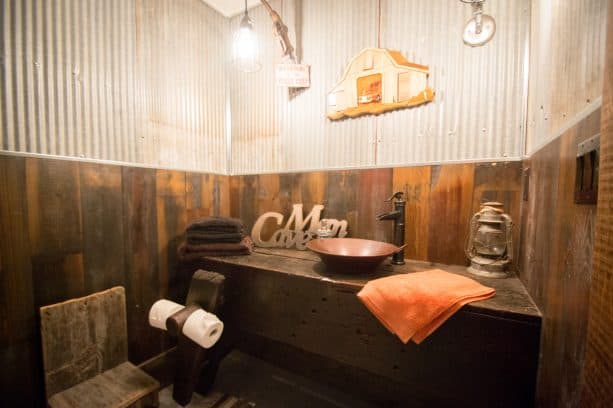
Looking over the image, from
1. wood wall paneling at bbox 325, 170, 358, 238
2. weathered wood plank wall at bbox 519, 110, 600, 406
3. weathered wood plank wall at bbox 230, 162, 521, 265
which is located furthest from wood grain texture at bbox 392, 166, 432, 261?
weathered wood plank wall at bbox 519, 110, 600, 406

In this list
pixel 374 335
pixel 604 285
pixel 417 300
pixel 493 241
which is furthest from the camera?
pixel 493 241

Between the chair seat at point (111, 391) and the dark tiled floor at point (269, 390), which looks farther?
the dark tiled floor at point (269, 390)

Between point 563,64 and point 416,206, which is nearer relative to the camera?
point 563,64

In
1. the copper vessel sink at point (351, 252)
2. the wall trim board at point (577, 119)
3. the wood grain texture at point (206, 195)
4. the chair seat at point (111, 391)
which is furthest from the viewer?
the wood grain texture at point (206, 195)

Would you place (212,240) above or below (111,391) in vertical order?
above

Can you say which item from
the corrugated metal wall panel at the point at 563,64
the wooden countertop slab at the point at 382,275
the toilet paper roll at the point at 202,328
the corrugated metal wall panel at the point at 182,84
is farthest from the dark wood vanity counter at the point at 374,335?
the corrugated metal wall panel at the point at 182,84

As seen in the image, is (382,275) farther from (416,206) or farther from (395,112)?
(395,112)

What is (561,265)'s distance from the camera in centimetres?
73

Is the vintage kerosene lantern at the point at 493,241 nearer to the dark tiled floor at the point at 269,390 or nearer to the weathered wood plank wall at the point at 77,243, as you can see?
the dark tiled floor at the point at 269,390

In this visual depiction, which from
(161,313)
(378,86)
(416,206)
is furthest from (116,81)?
(416,206)

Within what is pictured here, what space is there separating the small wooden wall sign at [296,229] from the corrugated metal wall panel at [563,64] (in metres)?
1.15

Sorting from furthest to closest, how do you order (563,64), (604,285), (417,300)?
1. (417,300)
2. (563,64)
3. (604,285)

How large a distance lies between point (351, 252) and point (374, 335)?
1.75 ft

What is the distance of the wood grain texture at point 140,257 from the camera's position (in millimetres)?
1639
